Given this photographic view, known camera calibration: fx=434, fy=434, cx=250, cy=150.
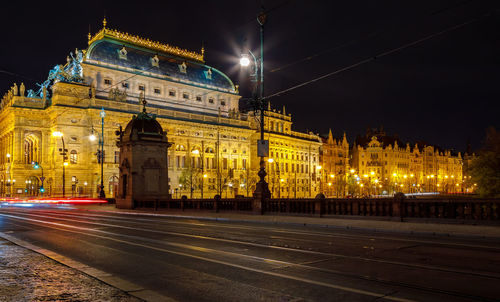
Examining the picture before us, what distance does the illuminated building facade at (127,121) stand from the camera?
67.4 metres

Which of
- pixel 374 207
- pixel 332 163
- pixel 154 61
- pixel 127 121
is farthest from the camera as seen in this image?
pixel 332 163

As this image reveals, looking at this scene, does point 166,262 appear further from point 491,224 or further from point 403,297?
point 491,224

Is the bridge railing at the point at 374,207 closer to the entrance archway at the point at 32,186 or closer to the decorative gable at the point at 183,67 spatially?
the entrance archway at the point at 32,186

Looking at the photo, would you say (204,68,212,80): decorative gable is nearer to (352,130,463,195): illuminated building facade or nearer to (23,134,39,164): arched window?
(23,134,39,164): arched window

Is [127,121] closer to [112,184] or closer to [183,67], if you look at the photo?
[112,184]

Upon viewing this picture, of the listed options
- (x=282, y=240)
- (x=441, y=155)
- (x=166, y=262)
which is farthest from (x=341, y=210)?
(x=441, y=155)

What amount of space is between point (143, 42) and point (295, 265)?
276ft

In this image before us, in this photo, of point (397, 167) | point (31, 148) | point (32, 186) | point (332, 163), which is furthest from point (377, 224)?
point (397, 167)

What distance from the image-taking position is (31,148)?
78.8 metres

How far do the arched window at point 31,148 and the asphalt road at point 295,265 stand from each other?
6372 cm

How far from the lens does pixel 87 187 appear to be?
67.4 m

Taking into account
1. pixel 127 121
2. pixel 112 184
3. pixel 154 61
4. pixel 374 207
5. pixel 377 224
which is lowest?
pixel 377 224

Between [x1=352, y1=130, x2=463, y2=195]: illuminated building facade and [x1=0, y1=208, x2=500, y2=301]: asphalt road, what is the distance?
10294 cm

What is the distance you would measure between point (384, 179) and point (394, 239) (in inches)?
5056
